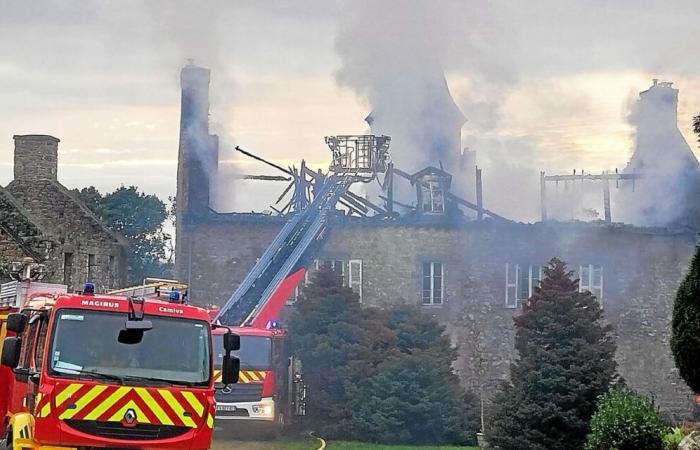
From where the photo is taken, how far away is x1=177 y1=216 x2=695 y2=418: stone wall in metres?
36.1

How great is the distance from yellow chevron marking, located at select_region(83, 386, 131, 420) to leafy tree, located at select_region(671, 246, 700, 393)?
6.23 metres

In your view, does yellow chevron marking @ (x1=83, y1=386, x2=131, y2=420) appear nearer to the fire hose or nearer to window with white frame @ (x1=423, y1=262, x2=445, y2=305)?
the fire hose

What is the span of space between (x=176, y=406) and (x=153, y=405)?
0.87ft

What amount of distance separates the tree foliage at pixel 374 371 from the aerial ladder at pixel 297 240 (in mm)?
1300

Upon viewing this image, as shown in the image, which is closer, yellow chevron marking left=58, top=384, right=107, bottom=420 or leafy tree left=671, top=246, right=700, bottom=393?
yellow chevron marking left=58, top=384, right=107, bottom=420

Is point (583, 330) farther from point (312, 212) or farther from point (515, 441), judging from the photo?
point (312, 212)

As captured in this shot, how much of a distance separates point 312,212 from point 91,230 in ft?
22.7

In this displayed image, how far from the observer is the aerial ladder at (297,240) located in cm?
2608

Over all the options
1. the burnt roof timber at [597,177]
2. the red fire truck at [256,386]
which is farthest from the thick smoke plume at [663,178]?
the red fire truck at [256,386]

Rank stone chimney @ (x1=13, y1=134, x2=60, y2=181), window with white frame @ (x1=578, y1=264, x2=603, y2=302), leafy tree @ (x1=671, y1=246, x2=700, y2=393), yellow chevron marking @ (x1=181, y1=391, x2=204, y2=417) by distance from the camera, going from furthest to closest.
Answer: window with white frame @ (x1=578, y1=264, x2=603, y2=302), stone chimney @ (x1=13, y1=134, x2=60, y2=181), leafy tree @ (x1=671, y1=246, x2=700, y2=393), yellow chevron marking @ (x1=181, y1=391, x2=204, y2=417)

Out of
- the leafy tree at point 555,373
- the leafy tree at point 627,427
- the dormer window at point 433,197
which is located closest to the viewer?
the leafy tree at point 627,427

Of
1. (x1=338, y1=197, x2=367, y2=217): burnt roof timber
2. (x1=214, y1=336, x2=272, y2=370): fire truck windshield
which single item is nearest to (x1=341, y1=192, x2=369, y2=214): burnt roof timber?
(x1=338, y1=197, x2=367, y2=217): burnt roof timber

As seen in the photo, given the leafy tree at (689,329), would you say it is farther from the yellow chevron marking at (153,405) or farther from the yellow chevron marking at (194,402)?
the yellow chevron marking at (153,405)

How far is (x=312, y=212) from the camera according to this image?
34.4 meters
